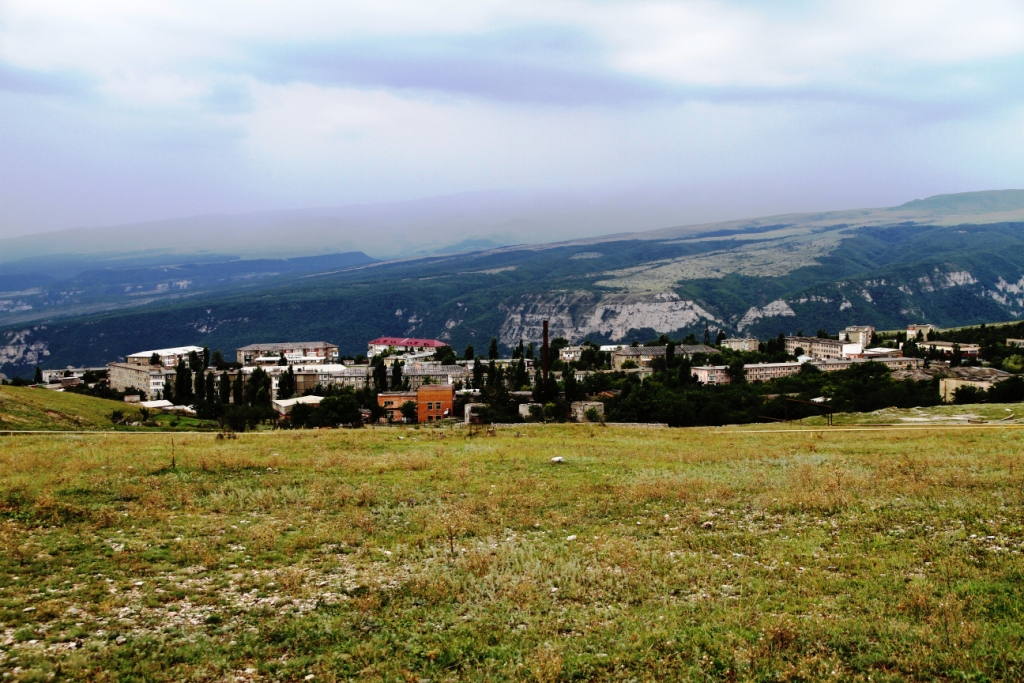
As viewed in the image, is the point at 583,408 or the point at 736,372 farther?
the point at 736,372

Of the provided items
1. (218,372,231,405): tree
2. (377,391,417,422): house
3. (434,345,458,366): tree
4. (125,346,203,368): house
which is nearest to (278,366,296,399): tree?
(218,372,231,405): tree

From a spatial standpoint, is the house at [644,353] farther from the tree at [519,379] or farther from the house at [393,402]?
the house at [393,402]

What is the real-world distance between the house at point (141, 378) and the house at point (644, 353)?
265 feet

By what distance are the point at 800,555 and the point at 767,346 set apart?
152 m

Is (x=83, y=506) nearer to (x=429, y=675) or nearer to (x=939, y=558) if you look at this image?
(x=429, y=675)

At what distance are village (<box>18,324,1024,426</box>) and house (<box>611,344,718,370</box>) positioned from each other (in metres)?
0.40

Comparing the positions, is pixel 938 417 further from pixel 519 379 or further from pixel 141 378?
pixel 141 378

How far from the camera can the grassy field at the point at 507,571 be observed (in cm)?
891

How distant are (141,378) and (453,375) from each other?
55.8 metres

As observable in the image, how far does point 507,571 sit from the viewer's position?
11.8 meters

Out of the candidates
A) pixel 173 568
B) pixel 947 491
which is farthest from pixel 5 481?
pixel 947 491

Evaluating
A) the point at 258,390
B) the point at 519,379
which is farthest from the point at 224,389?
Answer: the point at 519,379

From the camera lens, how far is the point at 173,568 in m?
12.1

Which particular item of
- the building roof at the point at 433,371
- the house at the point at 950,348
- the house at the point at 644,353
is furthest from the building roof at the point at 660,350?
the house at the point at 950,348
